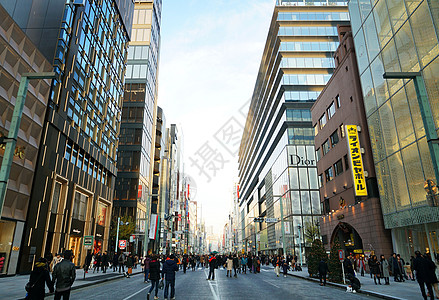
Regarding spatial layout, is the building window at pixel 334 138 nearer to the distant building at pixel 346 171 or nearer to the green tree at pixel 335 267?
the distant building at pixel 346 171

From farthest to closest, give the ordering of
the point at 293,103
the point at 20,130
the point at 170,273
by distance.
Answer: the point at 293,103 → the point at 20,130 → the point at 170,273

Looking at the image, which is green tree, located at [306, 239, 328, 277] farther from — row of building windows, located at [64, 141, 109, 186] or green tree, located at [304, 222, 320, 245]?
green tree, located at [304, 222, 320, 245]

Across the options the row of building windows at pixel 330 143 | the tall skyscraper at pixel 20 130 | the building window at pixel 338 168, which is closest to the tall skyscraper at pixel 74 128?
the tall skyscraper at pixel 20 130

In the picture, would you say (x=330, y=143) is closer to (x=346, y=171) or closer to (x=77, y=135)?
(x=346, y=171)

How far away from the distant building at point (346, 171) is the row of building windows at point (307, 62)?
67.7 ft

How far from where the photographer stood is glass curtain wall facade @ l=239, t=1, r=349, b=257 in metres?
55.1

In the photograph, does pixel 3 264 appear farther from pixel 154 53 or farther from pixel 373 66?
pixel 154 53

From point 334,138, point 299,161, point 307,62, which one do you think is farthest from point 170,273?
point 307,62

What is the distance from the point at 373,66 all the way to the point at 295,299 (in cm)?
2261

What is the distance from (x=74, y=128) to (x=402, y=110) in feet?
98.7

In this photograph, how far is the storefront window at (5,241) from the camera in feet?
70.3

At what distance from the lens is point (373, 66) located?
2731 centimetres

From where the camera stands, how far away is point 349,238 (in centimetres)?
3406

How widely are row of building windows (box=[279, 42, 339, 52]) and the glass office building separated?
34.0 metres
